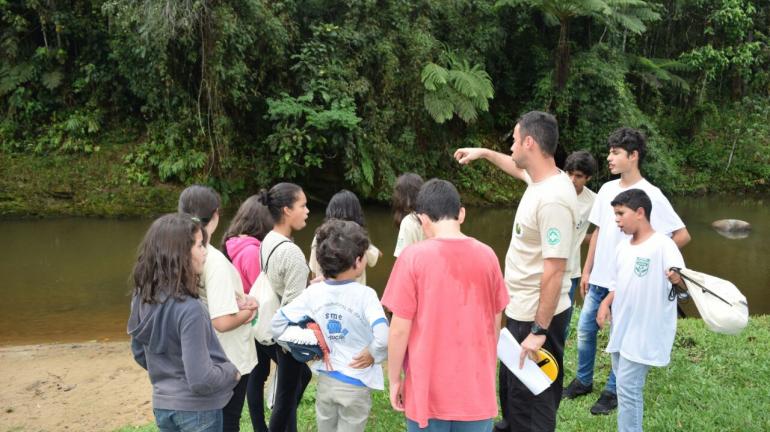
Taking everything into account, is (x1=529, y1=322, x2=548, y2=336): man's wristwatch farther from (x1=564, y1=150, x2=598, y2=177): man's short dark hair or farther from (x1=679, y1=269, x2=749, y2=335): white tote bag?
(x1=564, y1=150, x2=598, y2=177): man's short dark hair

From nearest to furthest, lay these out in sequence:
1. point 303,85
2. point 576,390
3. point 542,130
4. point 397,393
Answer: point 397,393
point 542,130
point 576,390
point 303,85

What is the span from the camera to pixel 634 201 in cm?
320

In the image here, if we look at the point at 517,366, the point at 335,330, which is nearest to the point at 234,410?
the point at 335,330

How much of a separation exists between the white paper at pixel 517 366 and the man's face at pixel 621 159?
158cm

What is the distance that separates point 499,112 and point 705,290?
14482 millimetres

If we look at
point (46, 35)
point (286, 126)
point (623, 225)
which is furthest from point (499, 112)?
point (623, 225)

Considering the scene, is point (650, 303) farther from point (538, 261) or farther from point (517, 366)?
point (517, 366)

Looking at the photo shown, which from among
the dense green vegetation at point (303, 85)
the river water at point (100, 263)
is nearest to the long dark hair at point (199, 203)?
the river water at point (100, 263)

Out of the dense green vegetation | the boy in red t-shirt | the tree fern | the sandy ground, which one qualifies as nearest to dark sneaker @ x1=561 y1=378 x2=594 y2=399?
the boy in red t-shirt

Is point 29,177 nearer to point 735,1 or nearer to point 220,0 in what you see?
→ point 220,0

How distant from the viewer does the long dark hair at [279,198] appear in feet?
10.9

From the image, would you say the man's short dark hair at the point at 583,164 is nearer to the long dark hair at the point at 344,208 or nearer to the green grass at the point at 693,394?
the green grass at the point at 693,394

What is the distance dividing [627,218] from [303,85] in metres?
10.1

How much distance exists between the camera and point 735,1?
1827 centimetres
